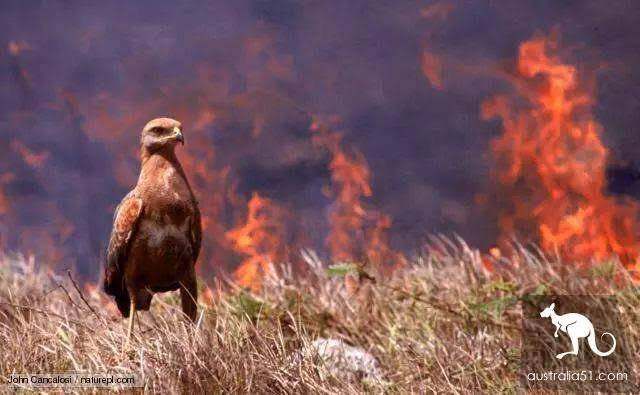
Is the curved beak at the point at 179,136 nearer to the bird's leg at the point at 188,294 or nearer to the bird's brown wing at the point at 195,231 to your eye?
the bird's brown wing at the point at 195,231

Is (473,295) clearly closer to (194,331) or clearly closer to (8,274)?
(194,331)

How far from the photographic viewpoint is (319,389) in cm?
433

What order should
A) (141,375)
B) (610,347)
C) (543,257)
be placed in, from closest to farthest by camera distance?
(141,375), (610,347), (543,257)

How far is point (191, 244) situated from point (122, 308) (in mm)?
727

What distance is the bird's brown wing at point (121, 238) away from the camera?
4.46 metres

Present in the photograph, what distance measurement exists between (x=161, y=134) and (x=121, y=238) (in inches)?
25.2

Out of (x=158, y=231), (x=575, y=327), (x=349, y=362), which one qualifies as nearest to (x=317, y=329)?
(x=349, y=362)

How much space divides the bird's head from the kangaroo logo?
110 inches

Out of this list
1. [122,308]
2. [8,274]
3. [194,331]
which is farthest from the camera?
[8,274]

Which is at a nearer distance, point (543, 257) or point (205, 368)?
point (205, 368)

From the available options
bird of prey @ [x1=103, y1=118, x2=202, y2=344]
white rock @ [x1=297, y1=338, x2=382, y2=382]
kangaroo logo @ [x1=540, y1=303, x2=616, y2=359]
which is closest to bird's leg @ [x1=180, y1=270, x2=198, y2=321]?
bird of prey @ [x1=103, y1=118, x2=202, y2=344]

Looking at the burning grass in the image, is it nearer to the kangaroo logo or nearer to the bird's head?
the kangaroo logo

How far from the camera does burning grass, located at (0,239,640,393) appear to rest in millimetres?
4258

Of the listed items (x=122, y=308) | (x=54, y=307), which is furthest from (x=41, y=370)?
(x=54, y=307)
